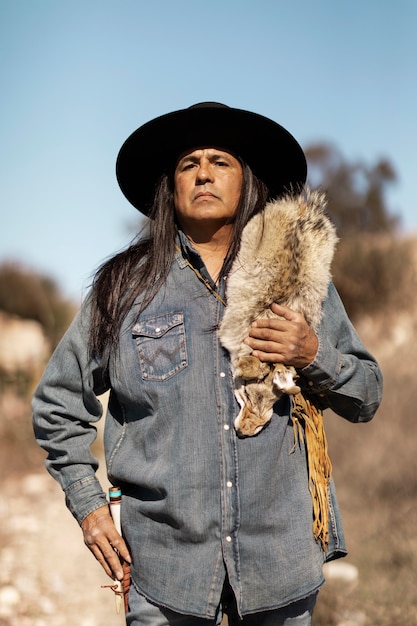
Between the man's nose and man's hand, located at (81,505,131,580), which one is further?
the man's nose

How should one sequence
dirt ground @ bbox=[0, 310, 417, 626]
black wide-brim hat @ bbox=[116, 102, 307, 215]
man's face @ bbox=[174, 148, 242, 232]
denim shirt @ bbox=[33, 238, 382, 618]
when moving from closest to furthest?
denim shirt @ bbox=[33, 238, 382, 618] → man's face @ bbox=[174, 148, 242, 232] → black wide-brim hat @ bbox=[116, 102, 307, 215] → dirt ground @ bbox=[0, 310, 417, 626]

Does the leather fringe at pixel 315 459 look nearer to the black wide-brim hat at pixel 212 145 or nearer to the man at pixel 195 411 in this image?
the man at pixel 195 411

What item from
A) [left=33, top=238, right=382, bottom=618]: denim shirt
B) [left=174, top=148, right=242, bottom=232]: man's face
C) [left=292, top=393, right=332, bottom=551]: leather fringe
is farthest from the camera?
[left=174, top=148, right=242, bottom=232]: man's face

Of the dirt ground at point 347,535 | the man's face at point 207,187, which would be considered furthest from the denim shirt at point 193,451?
the dirt ground at point 347,535

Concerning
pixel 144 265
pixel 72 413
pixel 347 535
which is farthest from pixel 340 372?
pixel 347 535

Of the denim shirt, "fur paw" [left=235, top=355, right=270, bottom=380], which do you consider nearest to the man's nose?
the denim shirt

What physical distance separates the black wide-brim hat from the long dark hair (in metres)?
0.08

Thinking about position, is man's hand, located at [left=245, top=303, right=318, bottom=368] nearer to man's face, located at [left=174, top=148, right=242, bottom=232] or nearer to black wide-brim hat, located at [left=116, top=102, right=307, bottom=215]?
man's face, located at [left=174, top=148, right=242, bottom=232]

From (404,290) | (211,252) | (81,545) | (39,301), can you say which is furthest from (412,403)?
(39,301)

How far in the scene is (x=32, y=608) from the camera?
454 cm

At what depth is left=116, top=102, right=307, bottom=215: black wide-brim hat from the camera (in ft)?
7.99

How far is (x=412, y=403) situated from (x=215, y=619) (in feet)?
17.6

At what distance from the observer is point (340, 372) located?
2191 mm

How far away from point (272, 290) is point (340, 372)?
344 mm
